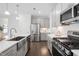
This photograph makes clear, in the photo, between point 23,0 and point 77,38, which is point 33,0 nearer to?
point 23,0

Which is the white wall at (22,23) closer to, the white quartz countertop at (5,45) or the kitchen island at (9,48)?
the kitchen island at (9,48)

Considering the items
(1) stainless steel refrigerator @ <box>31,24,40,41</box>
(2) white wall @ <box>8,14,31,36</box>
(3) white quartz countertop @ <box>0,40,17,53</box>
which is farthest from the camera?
(1) stainless steel refrigerator @ <box>31,24,40,41</box>

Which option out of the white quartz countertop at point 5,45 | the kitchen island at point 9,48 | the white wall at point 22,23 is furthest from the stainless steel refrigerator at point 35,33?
the white quartz countertop at point 5,45

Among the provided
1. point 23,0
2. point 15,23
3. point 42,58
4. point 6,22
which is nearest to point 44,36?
point 15,23

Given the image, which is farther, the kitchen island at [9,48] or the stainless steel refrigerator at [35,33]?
the stainless steel refrigerator at [35,33]

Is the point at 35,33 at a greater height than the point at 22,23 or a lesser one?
lesser

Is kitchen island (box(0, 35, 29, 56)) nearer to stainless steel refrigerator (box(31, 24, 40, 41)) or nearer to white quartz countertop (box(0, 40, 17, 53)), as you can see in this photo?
white quartz countertop (box(0, 40, 17, 53))

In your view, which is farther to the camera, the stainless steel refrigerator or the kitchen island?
the stainless steel refrigerator

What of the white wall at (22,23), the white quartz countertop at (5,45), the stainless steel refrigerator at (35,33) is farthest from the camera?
the stainless steel refrigerator at (35,33)

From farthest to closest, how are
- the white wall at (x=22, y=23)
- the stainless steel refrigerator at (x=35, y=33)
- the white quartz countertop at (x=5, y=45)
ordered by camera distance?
the stainless steel refrigerator at (x=35, y=33) → the white wall at (x=22, y=23) → the white quartz countertop at (x=5, y=45)

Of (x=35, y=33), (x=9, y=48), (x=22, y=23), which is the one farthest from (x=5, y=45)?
(x=35, y=33)

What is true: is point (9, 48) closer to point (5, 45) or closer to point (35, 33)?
point (5, 45)

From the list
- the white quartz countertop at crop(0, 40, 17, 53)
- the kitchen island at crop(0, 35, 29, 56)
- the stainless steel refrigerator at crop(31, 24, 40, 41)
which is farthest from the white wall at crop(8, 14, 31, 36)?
the white quartz countertop at crop(0, 40, 17, 53)

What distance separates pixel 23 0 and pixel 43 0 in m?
0.35
